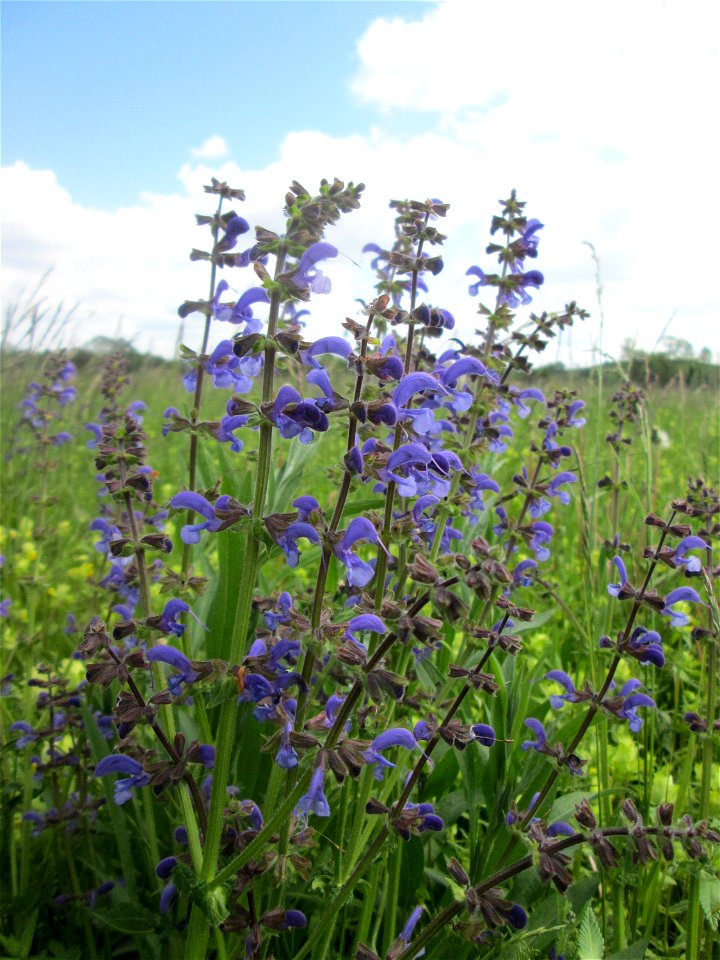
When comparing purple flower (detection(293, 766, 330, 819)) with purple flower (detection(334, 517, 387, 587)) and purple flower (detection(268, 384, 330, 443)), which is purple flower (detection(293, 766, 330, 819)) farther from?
purple flower (detection(268, 384, 330, 443))

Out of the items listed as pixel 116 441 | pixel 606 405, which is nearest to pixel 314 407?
pixel 116 441

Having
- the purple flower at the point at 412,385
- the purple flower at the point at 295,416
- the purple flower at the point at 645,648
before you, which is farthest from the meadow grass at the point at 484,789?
the purple flower at the point at 645,648

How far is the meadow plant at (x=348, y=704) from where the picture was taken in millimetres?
1355

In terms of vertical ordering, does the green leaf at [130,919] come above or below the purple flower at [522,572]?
below

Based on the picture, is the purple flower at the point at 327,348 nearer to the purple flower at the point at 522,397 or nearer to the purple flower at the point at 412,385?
the purple flower at the point at 412,385

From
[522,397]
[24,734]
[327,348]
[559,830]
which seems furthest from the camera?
[522,397]

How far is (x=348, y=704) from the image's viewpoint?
50.0 inches

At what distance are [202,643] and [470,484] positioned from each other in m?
1.23

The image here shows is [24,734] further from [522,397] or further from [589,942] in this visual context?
[522,397]

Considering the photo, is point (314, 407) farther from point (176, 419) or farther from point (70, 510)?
point (70, 510)

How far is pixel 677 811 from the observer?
6.84 ft

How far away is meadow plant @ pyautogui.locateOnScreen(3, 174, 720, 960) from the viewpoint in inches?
53.4

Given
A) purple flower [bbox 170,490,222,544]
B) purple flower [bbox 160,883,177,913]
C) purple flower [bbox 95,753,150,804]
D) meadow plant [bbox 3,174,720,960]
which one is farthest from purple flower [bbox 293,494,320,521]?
purple flower [bbox 160,883,177,913]

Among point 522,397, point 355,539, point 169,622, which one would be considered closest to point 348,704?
point 355,539
